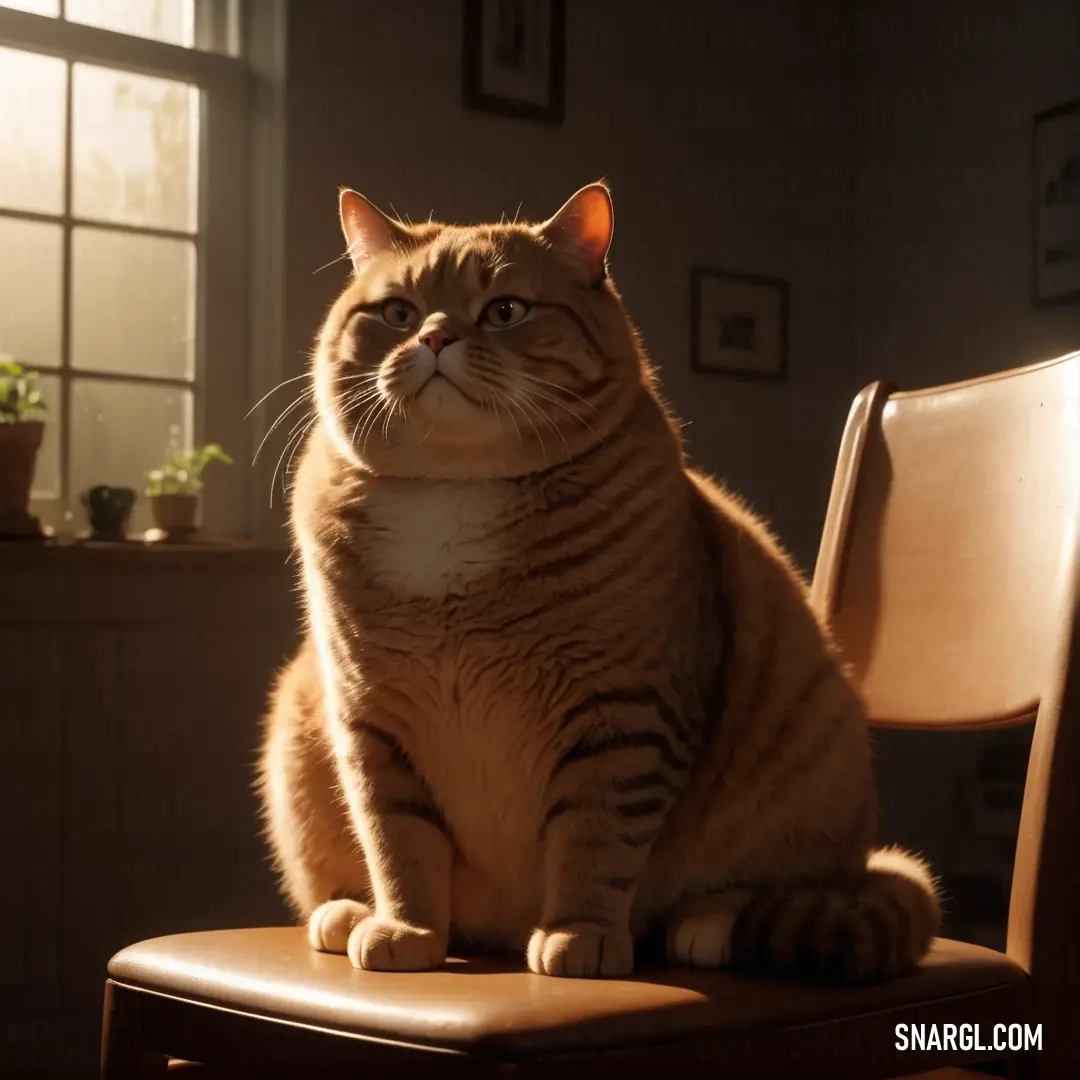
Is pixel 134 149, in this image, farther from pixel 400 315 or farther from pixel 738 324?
pixel 400 315

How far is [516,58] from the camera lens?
2795 millimetres

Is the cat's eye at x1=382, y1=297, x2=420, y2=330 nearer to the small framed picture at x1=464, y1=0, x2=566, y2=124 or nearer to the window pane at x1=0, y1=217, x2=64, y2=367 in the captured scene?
the window pane at x1=0, y1=217, x2=64, y2=367

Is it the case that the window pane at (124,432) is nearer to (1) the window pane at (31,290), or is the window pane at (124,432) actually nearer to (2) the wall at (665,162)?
(1) the window pane at (31,290)

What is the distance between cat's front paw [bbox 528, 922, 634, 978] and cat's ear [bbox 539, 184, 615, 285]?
517 mm

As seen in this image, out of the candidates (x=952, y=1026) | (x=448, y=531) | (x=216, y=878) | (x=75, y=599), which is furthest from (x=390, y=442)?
(x=216, y=878)

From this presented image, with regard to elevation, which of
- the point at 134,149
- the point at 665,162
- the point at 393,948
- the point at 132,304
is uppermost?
the point at 665,162

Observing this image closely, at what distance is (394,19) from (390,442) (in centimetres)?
185

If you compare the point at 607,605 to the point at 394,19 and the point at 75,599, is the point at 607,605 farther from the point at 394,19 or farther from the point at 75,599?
the point at 394,19

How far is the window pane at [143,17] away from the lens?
2438mm

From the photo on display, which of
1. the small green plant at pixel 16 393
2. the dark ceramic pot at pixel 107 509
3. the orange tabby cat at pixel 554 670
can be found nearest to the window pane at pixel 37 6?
the small green plant at pixel 16 393

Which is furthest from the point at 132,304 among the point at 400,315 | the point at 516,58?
the point at 400,315

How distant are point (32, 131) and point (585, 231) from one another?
1.68 metres

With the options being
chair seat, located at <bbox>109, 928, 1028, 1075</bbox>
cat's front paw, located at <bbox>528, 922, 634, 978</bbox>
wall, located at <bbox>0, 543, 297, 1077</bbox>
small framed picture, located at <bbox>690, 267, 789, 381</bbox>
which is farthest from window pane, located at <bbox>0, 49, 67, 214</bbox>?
cat's front paw, located at <bbox>528, 922, 634, 978</bbox>

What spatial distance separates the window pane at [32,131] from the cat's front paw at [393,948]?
1861 millimetres
